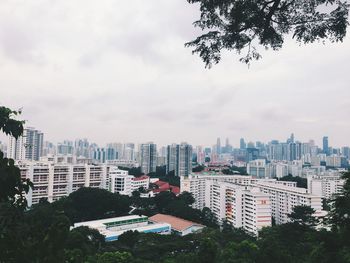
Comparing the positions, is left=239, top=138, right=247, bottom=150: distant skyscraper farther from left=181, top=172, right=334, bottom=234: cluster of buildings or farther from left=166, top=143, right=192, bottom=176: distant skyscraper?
left=181, top=172, right=334, bottom=234: cluster of buildings

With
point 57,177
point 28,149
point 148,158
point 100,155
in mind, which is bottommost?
point 57,177

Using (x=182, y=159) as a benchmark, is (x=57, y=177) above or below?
below

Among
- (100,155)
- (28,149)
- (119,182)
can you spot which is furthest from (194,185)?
(100,155)

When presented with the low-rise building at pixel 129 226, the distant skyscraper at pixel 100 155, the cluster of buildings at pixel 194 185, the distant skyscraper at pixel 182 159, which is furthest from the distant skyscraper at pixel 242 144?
the low-rise building at pixel 129 226

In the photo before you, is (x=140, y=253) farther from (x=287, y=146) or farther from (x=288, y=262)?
(x=287, y=146)

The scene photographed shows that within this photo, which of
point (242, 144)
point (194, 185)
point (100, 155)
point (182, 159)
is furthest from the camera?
point (242, 144)

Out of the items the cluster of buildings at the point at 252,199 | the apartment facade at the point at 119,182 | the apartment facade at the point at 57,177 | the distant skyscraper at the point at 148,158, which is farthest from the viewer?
the distant skyscraper at the point at 148,158

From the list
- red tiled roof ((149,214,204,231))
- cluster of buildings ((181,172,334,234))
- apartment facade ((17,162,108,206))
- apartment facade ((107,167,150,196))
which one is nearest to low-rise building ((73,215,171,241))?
red tiled roof ((149,214,204,231))

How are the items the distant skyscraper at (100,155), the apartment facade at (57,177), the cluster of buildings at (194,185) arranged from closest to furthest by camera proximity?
1. the cluster of buildings at (194,185)
2. the apartment facade at (57,177)
3. the distant skyscraper at (100,155)

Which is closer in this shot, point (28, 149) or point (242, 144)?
point (28, 149)

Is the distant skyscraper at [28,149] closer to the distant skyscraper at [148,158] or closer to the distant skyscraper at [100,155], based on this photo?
the distant skyscraper at [148,158]

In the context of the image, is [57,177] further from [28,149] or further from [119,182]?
[28,149]

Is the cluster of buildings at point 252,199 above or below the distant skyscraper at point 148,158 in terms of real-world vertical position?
below

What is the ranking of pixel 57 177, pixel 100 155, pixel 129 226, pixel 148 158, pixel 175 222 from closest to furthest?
pixel 129 226 → pixel 175 222 → pixel 57 177 → pixel 148 158 → pixel 100 155
